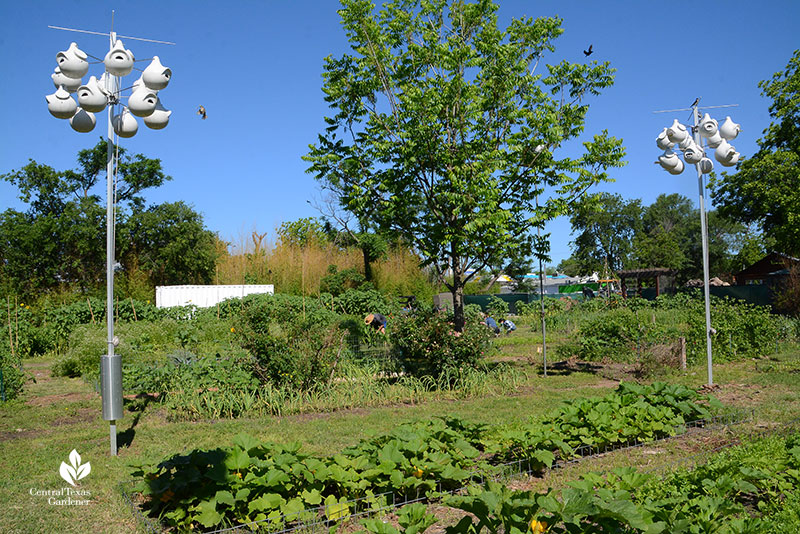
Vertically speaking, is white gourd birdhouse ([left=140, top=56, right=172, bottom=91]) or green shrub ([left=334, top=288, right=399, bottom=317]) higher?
white gourd birdhouse ([left=140, top=56, right=172, bottom=91])

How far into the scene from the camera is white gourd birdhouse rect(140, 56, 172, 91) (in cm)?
568

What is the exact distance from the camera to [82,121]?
19.2ft

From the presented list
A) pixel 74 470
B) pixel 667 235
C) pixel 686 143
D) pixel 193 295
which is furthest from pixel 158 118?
pixel 667 235

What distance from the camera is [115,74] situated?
5.78 meters

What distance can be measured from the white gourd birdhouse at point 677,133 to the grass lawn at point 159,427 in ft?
12.7

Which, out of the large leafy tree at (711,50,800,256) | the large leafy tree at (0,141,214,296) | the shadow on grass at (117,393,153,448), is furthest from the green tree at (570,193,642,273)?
the shadow on grass at (117,393,153,448)

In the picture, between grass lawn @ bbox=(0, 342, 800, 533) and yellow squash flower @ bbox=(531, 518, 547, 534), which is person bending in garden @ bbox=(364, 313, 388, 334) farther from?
yellow squash flower @ bbox=(531, 518, 547, 534)

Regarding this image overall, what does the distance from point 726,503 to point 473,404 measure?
4.82 m

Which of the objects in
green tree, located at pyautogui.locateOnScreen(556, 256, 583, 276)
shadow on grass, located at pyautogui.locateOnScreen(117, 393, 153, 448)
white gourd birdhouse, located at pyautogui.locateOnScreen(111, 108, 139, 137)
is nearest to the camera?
white gourd birdhouse, located at pyautogui.locateOnScreen(111, 108, 139, 137)

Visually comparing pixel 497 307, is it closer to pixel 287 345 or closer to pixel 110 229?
pixel 287 345

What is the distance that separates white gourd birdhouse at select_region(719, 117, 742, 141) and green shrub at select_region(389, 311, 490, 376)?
491cm

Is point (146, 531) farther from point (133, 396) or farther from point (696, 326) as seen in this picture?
point (696, 326)

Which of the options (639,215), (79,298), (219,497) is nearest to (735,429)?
(219,497)

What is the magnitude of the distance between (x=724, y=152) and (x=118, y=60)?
8541 mm
